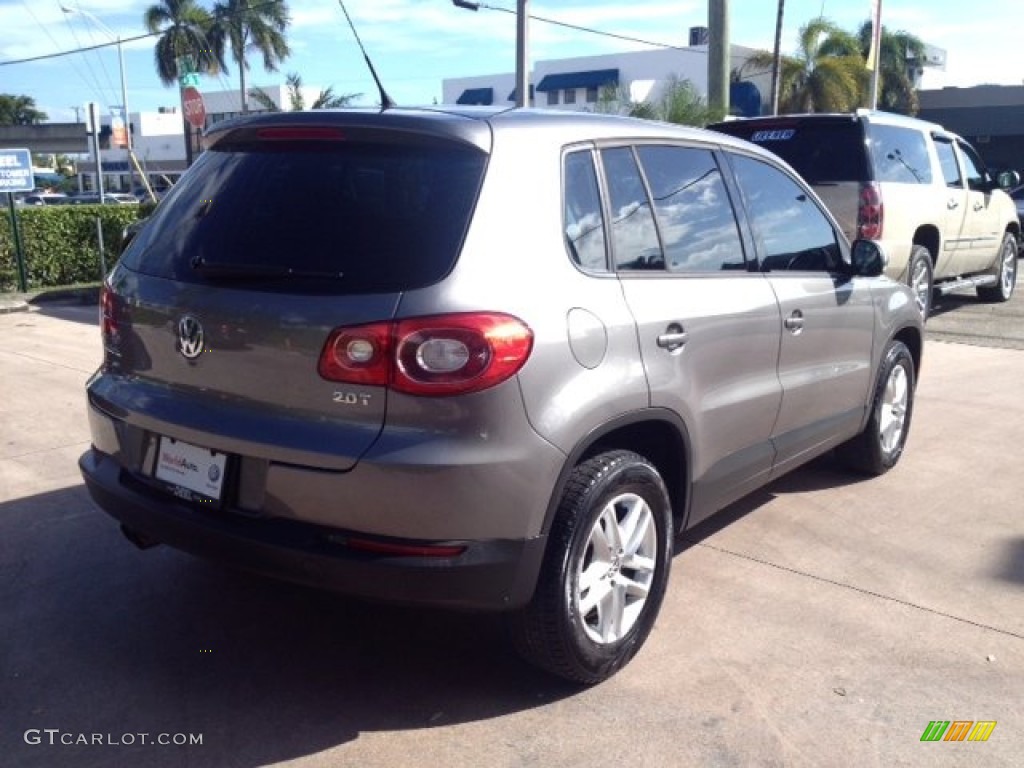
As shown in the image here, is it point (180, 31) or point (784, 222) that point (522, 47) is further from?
point (180, 31)

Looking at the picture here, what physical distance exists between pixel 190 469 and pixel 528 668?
1308 mm

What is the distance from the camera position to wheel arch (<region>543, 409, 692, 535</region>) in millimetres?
3129

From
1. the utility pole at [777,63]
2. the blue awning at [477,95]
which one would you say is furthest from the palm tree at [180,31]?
the utility pole at [777,63]

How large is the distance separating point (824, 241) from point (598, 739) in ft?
9.18

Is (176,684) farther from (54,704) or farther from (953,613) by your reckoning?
(953,613)

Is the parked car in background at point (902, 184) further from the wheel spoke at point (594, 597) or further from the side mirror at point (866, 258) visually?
the wheel spoke at point (594, 597)

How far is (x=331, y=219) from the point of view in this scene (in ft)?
10.4

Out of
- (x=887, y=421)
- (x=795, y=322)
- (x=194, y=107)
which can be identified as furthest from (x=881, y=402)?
(x=194, y=107)

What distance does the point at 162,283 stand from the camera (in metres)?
3.39

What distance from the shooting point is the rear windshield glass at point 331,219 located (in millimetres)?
3020

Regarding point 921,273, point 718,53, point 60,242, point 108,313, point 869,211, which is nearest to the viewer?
point 108,313

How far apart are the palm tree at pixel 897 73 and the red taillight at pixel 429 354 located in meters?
38.6

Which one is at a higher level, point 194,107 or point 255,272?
point 194,107

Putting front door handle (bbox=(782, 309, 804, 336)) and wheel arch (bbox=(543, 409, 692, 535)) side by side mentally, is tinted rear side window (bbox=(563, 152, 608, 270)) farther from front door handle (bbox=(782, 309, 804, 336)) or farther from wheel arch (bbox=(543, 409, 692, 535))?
front door handle (bbox=(782, 309, 804, 336))
